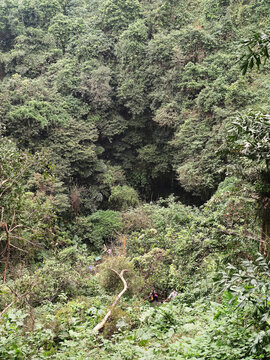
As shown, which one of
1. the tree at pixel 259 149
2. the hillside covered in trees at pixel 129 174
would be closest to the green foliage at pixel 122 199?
the hillside covered in trees at pixel 129 174

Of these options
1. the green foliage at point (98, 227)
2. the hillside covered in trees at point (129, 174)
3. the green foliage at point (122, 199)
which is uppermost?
the hillside covered in trees at point (129, 174)

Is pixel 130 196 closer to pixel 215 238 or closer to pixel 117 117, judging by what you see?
pixel 117 117

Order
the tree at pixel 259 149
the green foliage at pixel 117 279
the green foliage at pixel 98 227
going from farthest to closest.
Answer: the green foliage at pixel 98 227 < the green foliage at pixel 117 279 < the tree at pixel 259 149

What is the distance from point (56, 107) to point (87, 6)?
914cm

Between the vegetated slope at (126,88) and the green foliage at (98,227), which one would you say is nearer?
the green foliage at (98,227)

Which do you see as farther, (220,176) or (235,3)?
(235,3)

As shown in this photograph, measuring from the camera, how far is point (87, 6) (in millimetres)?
18672

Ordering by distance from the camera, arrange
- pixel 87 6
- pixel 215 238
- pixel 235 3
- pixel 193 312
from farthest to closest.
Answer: pixel 87 6, pixel 235 3, pixel 215 238, pixel 193 312

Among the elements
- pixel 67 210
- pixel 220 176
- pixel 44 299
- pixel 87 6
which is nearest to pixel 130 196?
pixel 67 210

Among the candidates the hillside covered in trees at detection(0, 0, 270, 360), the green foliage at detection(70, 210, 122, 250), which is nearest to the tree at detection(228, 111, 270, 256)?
the hillside covered in trees at detection(0, 0, 270, 360)

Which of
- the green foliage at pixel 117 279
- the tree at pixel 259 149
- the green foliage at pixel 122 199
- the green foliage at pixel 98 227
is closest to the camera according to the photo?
the tree at pixel 259 149

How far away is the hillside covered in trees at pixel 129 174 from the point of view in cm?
302

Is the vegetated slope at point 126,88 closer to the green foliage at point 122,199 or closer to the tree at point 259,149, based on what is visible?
the green foliage at point 122,199

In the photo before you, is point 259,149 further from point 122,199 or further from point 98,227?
point 122,199
